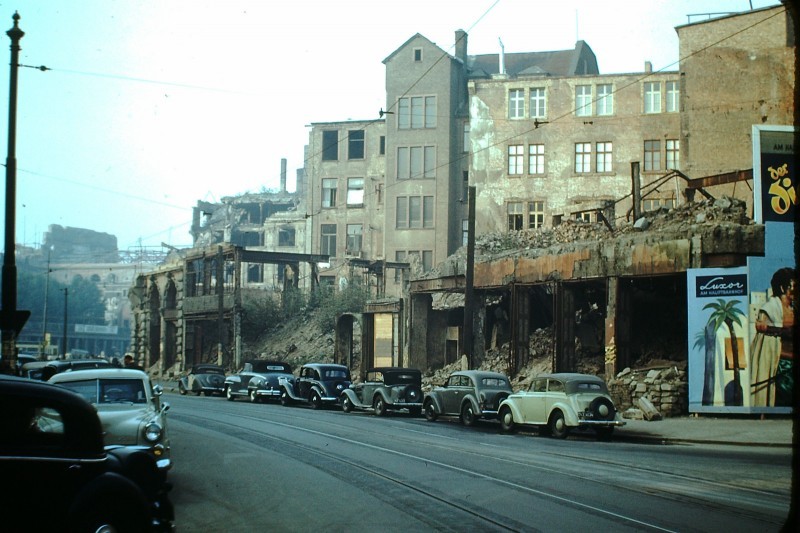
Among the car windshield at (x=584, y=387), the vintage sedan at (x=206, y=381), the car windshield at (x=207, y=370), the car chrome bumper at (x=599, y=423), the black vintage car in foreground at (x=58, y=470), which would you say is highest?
the black vintage car in foreground at (x=58, y=470)

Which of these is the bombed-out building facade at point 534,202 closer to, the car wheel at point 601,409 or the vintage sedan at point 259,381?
the vintage sedan at point 259,381

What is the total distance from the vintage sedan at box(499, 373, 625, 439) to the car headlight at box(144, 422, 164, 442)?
1256 centimetres

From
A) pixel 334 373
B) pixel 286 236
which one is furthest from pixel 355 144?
pixel 334 373

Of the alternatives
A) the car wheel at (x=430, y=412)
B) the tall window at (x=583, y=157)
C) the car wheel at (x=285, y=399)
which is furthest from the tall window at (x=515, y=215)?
the car wheel at (x=430, y=412)

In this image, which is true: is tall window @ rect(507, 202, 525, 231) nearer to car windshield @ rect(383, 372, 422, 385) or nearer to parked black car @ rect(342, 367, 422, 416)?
parked black car @ rect(342, 367, 422, 416)

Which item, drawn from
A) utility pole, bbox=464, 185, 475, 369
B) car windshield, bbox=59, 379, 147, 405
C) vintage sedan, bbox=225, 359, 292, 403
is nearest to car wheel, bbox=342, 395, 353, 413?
utility pole, bbox=464, 185, 475, 369

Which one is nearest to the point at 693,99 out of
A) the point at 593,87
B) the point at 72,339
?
the point at 593,87

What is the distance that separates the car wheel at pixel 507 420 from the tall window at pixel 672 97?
38.4 metres

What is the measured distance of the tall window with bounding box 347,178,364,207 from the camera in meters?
73.9

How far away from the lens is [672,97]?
57.1 metres

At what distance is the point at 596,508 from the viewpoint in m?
11.1

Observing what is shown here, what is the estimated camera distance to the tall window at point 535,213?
59219mm

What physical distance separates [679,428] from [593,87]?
3928cm

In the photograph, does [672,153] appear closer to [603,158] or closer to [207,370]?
[603,158]
